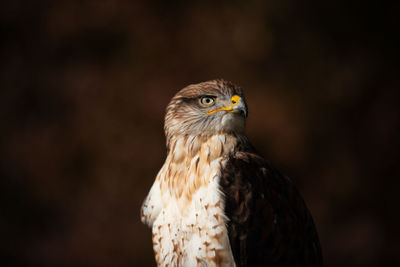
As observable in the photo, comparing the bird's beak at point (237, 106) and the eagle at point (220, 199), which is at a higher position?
the bird's beak at point (237, 106)

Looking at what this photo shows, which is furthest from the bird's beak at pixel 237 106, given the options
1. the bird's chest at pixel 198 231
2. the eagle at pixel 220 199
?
the bird's chest at pixel 198 231

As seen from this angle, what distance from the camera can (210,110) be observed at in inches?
80.7

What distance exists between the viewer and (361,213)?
4012 millimetres

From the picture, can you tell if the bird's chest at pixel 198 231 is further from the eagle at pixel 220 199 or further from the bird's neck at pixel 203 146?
the bird's neck at pixel 203 146

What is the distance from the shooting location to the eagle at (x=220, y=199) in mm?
1865

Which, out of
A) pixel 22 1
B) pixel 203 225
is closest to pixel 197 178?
pixel 203 225

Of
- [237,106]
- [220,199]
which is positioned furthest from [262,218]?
[237,106]

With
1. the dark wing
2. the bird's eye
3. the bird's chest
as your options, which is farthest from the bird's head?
the bird's chest

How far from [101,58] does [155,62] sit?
1.52 ft

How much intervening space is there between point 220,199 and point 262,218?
0.71ft

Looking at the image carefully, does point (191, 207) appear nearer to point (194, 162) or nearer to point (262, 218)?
point (194, 162)

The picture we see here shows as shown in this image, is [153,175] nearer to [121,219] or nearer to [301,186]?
[121,219]

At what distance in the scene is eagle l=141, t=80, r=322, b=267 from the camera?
6.12 ft

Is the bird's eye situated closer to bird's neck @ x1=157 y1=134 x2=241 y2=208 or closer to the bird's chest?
bird's neck @ x1=157 y1=134 x2=241 y2=208
